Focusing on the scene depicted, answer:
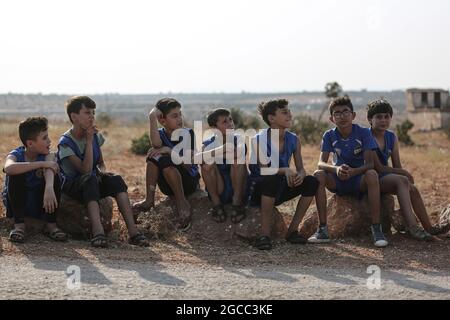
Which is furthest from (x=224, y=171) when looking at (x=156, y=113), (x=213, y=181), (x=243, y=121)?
(x=243, y=121)

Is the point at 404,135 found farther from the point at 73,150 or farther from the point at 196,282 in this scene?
the point at 196,282

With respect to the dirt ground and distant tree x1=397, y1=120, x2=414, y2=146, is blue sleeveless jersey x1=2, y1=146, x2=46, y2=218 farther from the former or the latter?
distant tree x1=397, y1=120, x2=414, y2=146

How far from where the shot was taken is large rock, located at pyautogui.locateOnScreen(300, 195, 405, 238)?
6.88 m

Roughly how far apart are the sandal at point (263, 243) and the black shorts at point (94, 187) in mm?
1357

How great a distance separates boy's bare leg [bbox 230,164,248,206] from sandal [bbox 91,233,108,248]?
134 centimetres

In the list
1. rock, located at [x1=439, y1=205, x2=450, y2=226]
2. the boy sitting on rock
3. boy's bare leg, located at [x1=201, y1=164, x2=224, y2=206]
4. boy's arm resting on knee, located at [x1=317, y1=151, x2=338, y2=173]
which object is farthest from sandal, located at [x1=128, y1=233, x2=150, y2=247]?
rock, located at [x1=439, y1=205, x2=450, y2=226]

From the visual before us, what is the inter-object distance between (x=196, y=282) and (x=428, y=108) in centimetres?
3251

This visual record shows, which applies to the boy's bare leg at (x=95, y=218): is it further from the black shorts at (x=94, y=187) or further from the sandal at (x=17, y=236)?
the sandal at (x=17, y=236)

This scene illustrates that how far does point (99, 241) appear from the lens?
620 cm

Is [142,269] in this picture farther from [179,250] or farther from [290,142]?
[290,142]

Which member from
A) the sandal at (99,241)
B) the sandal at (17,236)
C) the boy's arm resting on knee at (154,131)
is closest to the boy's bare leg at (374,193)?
the boy's arm resting on knee at (154,131)

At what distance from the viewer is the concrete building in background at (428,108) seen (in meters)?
33.9

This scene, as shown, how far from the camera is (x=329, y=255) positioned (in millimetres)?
6094
